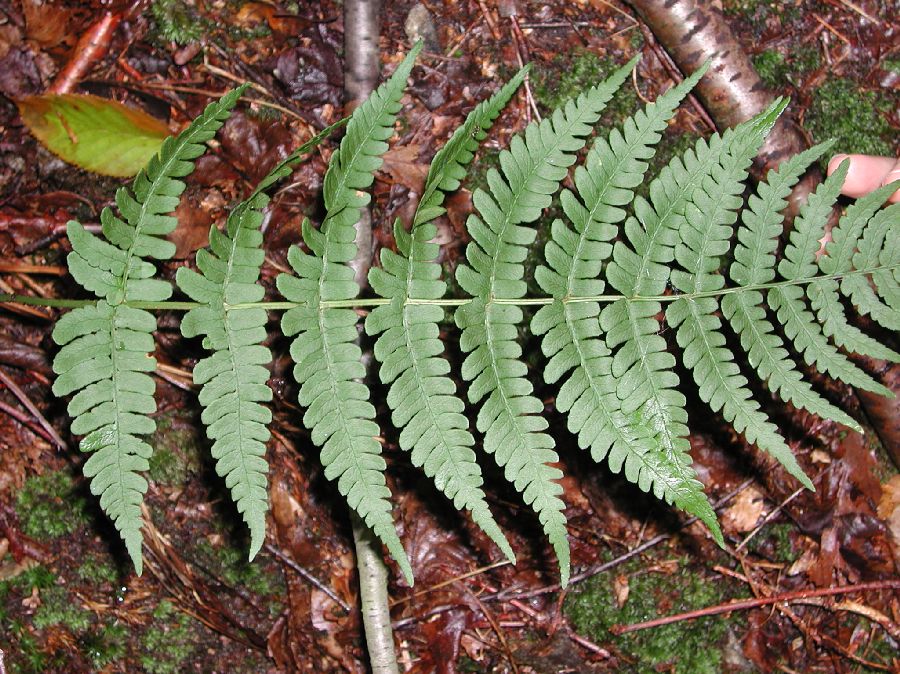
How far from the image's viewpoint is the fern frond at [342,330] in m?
2.39

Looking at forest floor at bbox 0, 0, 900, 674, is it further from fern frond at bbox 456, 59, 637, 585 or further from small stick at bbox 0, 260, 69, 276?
fern frond at bbox 456, 59, 637, 585

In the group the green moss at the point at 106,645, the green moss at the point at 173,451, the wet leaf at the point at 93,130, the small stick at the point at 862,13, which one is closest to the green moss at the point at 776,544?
the small stick at the point at 862,13

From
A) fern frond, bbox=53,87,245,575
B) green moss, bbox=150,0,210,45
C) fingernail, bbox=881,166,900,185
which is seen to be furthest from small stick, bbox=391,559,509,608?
green moss, bbox=150,0,210,45

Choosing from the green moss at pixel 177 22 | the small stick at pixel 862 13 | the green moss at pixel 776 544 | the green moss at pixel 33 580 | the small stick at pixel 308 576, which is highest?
the small stick at pixel 862 13

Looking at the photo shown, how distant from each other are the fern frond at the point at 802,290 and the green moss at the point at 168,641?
3.07 metres

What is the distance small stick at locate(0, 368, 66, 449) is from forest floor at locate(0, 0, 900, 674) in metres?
0.01

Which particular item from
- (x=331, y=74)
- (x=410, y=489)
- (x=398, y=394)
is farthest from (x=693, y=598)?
(x=331, y=74)

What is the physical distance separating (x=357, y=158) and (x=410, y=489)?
178 centimetres

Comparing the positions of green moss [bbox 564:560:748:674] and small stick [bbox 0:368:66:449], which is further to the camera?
green moss [bbox 564:560:748:674]

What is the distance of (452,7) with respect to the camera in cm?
372

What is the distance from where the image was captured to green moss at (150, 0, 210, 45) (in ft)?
11.6

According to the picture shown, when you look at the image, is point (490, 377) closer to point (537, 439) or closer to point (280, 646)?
point (537, 439)

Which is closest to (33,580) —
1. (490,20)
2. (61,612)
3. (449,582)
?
(61,612)

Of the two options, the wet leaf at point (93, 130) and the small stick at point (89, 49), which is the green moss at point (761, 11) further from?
the small stick at point (89, 49)
